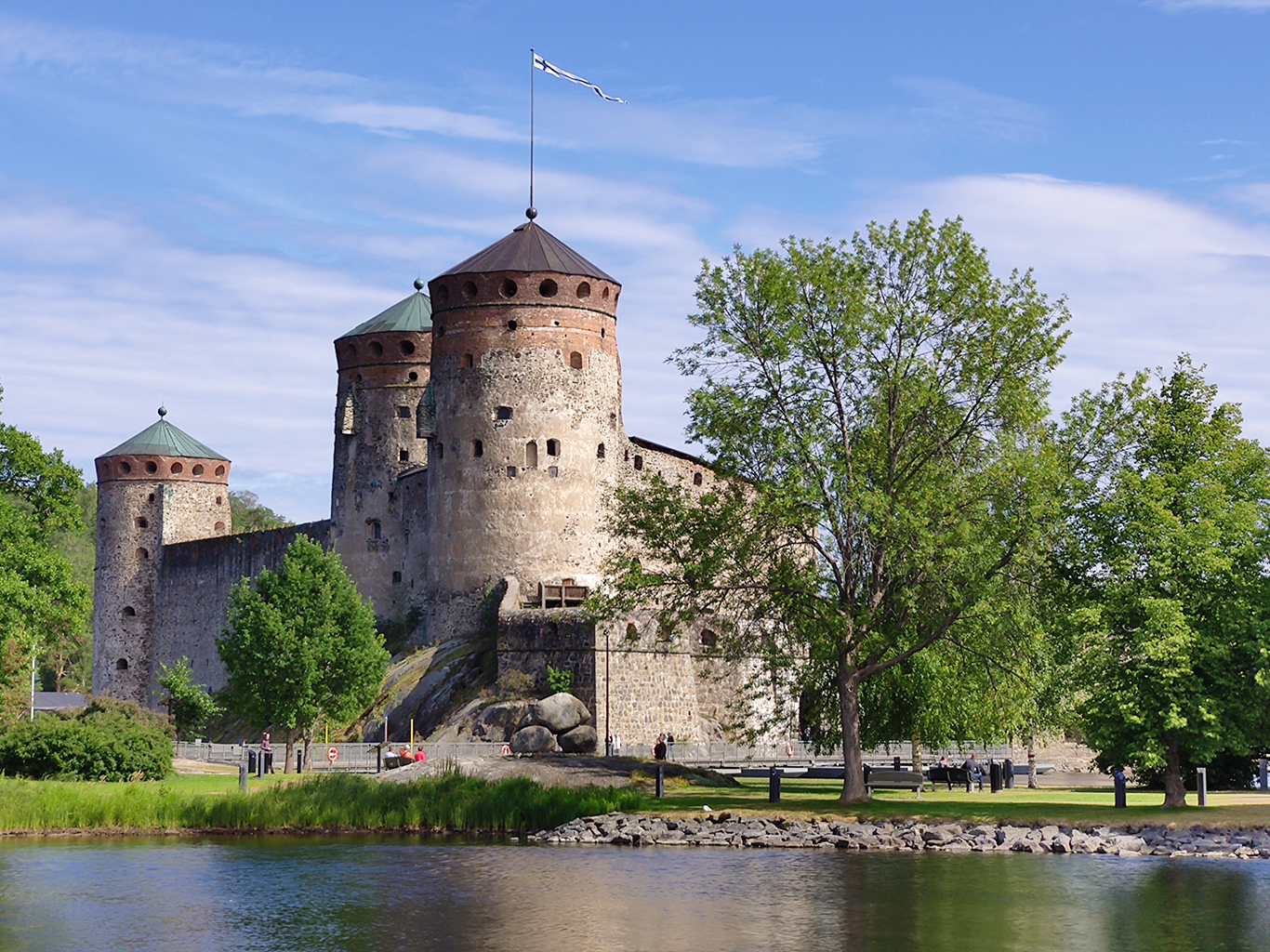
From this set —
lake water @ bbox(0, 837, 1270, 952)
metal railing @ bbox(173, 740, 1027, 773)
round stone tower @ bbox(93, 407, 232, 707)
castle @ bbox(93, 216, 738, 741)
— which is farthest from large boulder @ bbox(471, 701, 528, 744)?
round stone tower @ bbox(93, 407, 232, 707)

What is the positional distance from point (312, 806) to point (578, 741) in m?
16.8

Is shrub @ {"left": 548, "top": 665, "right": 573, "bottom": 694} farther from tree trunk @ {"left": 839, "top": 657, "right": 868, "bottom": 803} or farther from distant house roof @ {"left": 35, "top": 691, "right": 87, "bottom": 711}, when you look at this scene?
distant house roof @ {"left": 35, "top": 691, "right": 87, "bottom": 711}

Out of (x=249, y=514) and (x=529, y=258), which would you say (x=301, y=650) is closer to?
(x=529, y=258)

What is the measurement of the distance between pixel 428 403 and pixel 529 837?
102ft

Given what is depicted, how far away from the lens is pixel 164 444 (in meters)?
79.1

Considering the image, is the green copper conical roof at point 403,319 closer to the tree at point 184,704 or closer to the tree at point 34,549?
the tree at point 184,704

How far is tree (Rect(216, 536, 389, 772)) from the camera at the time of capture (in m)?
48.2

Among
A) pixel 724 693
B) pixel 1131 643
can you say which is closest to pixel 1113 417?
pixel 1131 643

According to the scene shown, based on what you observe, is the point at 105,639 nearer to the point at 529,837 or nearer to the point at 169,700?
the point at 169,700

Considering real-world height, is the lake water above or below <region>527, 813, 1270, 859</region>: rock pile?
below

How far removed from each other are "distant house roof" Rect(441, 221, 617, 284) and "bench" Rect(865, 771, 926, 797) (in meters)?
26.4

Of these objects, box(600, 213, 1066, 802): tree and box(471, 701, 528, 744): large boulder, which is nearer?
box(600, 213, 1066, 802): tree

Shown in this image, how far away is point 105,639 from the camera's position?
79.2m

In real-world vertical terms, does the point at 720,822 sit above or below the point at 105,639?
below
